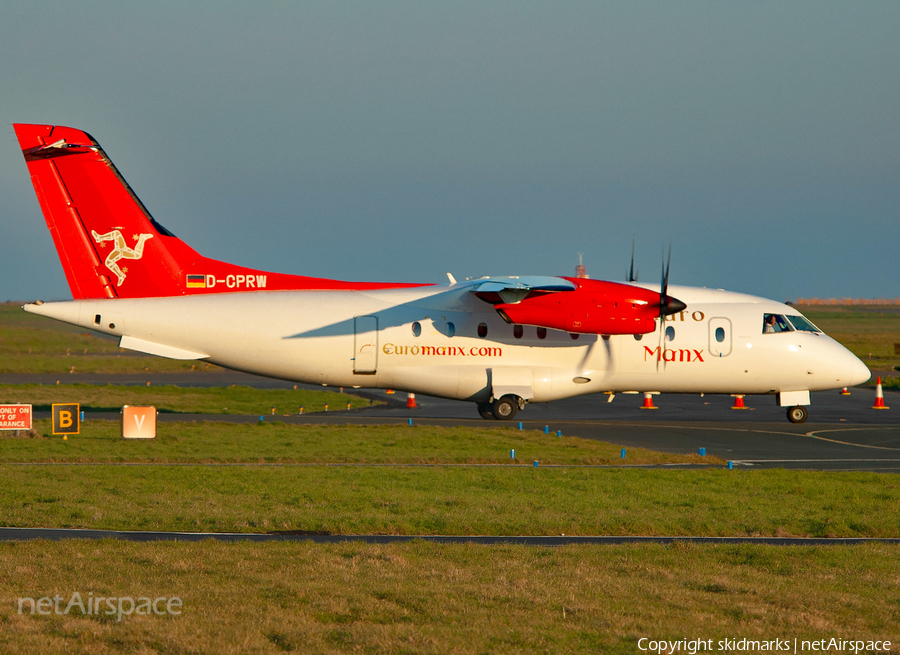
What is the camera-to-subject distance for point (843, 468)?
23016 millimetres

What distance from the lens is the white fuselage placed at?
28922 mm

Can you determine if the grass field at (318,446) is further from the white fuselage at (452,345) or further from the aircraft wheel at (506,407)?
the white fuselage at (452,345)

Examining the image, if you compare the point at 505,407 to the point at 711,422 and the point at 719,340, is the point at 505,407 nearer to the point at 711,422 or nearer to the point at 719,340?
the point at 719,340

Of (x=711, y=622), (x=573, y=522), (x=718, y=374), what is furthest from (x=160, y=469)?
(x=718, y=374)

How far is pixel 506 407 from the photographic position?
31.7 metres

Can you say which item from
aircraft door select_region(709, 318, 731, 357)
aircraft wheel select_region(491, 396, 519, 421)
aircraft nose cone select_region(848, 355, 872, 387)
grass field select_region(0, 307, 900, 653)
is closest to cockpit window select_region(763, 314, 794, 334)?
aircraft door select_region(709, 318, 731, 357)

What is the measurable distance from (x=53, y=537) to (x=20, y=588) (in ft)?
14.1

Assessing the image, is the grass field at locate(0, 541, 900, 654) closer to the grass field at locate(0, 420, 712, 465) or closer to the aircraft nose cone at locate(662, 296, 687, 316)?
the grass field at locate(0, 420, 712, 465)

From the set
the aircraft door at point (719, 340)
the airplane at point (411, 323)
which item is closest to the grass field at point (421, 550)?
the airplane at point (411, 323)

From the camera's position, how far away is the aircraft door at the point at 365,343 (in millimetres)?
30234

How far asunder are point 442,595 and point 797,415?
26781 millimetres

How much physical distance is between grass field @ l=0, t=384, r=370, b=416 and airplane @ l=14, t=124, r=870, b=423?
26.1 feet

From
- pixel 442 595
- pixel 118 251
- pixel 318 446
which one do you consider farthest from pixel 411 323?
pixel 442 595

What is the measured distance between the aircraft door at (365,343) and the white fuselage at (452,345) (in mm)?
35
